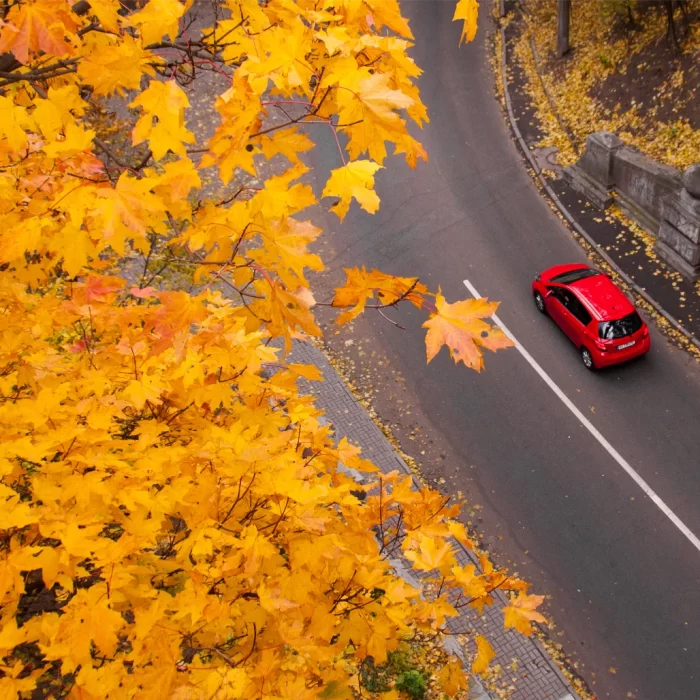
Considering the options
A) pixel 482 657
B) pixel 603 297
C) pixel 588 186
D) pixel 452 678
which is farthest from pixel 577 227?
pixel 482 657

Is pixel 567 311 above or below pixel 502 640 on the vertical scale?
above

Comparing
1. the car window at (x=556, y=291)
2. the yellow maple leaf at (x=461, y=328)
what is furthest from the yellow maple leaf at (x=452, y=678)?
the car window at (x=556, y=291)

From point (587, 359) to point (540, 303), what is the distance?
1.71 meters

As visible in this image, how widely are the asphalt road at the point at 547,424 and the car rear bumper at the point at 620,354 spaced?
0.44m

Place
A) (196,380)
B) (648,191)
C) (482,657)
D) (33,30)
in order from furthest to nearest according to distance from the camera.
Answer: (648,191) < (482,657) < (196,380) < (33,30)

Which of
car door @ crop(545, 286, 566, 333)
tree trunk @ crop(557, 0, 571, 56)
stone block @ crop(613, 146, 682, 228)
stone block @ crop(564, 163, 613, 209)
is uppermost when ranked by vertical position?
tree trunk @ crop(557, 0, 571, 56)

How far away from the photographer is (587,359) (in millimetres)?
13094

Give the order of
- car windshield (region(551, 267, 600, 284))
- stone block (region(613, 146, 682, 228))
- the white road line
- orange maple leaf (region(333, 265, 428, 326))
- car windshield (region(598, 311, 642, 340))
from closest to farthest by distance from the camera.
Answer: orange maple leaf (region(333, 265, 428, 326))
the white road line
car windshield (region(598, 311, 642, 340))
car windshield (region(551, 267, 600, 284))
stone block (region(613, 146, 682, 228))

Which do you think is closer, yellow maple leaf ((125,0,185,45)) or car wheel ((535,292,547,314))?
yellow maple leaf ((125,0,185,45))

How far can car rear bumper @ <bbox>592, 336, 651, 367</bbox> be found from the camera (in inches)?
496

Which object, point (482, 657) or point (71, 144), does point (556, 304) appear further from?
point (71, 144)

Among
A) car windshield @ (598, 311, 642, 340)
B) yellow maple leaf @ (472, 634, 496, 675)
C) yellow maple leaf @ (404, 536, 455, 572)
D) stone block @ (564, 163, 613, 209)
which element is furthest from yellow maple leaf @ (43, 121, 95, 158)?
stone block @ (564, 163, 613, 209)

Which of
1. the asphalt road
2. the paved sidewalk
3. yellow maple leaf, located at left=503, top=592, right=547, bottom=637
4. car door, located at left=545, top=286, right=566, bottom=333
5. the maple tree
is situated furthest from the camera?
car door, located at left=545, top=286, right=566, bottom=333

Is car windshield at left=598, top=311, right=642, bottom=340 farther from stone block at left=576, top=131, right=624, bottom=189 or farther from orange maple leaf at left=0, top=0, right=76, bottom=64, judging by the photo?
orange maple leaf at left=0, top=0, right=76, bottom=64
